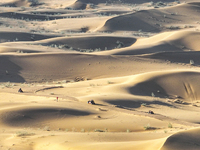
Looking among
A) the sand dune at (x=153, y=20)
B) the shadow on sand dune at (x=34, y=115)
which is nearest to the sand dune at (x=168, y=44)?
the sand dune at (x=153, y=20)

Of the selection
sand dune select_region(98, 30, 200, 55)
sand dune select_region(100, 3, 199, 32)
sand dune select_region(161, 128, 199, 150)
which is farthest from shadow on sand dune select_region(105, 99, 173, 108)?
sand dune select_region(100, 3, 199, 32)

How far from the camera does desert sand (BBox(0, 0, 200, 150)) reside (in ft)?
35.7

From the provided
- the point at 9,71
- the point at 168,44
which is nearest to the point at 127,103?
the point at 9,71

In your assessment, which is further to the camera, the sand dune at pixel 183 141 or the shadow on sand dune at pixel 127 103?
the shadow on sand dune at pixel 127 103

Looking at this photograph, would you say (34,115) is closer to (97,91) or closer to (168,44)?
(97,91)

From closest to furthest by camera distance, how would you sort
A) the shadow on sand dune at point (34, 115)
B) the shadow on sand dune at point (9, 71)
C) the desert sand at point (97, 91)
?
1. the desert sand at point (97, 91)
2. the shadow on sand dune at point (34, 115)
3. the shadow on sand dune at point (9, 71)

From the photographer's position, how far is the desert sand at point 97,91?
10891 mm

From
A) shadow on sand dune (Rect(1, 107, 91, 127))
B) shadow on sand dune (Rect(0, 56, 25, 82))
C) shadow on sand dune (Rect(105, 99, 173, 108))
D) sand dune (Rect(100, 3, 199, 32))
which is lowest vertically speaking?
shadow on sand dune (Rect(105, 99, 173, 108))

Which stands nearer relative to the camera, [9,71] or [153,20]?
[9,71]

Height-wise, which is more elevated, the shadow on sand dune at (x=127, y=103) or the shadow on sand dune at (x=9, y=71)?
the shadow on sand dune at (x=9, y=71)

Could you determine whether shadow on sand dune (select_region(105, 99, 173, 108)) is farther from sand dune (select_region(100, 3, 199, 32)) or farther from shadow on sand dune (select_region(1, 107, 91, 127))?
sand dune (select_region(100, 3, 199, 32))

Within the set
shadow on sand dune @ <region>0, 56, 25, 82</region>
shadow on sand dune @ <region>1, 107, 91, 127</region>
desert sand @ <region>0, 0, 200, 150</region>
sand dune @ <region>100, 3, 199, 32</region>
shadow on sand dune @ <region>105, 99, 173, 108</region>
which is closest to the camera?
desert sand @ <region>0, 0, 200, 150</region>

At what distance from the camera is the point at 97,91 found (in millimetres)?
19406

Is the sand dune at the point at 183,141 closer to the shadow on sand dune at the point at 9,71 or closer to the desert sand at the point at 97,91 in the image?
the desert sand at the point at 97,91
